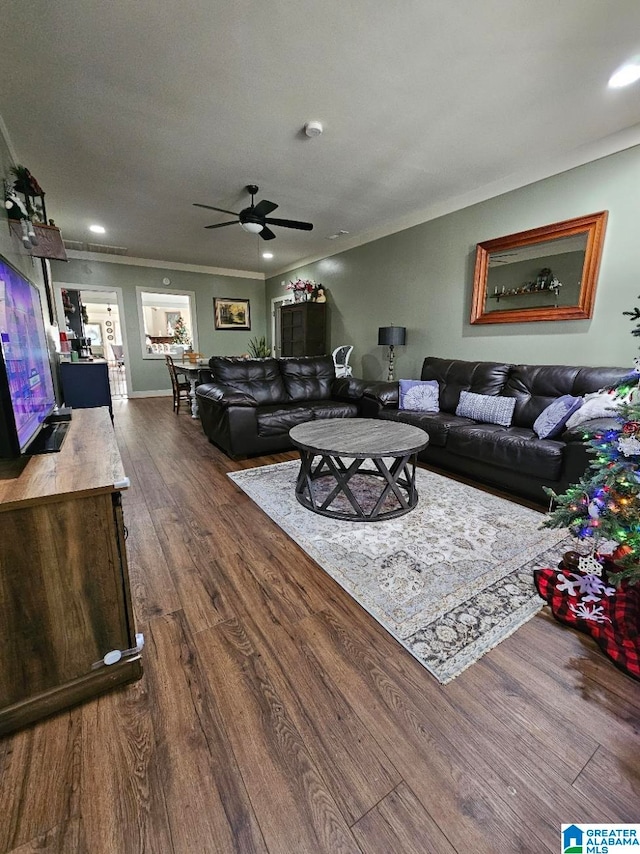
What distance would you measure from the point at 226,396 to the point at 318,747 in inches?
116

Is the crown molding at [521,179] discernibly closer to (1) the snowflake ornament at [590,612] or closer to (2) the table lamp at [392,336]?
(2) the table lamp at [392,336]

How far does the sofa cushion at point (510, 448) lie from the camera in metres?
2.48

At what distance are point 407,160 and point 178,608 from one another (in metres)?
3.93

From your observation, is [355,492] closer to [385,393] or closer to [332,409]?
[332,409]

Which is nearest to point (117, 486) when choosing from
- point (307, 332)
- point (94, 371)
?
point (94, 371)

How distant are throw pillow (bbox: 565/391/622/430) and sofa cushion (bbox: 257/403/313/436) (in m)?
2.32

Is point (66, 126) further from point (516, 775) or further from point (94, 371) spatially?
point (516, 775)

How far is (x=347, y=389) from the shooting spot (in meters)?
4.41

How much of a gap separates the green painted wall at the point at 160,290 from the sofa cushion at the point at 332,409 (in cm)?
481

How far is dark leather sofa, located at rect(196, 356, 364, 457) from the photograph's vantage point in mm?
3543

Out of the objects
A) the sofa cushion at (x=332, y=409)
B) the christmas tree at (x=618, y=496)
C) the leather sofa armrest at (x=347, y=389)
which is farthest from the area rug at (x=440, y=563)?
the leather sofa armrest at (x=347, y=389)

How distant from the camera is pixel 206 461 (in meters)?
3.60

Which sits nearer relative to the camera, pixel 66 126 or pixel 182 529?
pixel 182 529

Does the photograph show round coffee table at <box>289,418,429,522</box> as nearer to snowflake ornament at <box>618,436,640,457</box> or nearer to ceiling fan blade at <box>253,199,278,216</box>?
snowflake ornament at <box>618,436,640,457</box>
